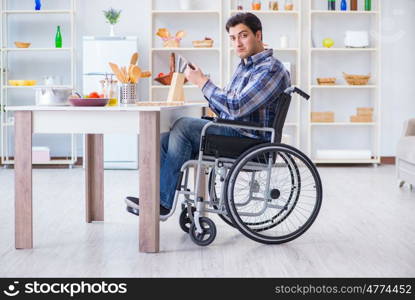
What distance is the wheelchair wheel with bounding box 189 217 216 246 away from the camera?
323cm

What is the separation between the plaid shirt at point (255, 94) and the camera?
3.21 meters

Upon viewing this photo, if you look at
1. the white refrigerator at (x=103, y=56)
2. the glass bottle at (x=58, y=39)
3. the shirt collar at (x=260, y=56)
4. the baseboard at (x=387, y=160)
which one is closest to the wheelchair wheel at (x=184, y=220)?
the shirt collar at (x=260, y=56)

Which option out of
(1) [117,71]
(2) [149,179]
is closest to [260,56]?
(1) [117,71]

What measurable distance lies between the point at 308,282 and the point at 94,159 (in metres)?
1.70

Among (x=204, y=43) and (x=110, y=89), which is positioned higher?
(x=204, y=43)

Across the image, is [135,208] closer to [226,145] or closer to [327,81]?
[226,145]

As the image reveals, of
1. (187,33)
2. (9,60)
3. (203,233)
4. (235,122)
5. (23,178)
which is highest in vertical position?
(187,33)

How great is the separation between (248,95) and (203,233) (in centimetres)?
67

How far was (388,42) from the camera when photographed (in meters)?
7.61

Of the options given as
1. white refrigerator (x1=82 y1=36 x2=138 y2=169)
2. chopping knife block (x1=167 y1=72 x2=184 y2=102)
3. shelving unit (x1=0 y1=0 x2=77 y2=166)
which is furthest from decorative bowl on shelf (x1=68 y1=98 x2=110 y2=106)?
shelving unit (x1=0 y1=0 x2=77 y2=166)

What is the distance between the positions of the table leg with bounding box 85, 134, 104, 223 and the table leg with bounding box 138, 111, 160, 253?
2.81 ft

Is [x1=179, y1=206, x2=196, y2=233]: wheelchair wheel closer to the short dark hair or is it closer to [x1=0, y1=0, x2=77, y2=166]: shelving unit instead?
the short dark hair

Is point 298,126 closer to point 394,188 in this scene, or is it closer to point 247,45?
point 394,188

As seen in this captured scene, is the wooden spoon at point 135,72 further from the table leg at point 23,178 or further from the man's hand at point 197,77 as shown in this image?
the table leg at point 23,178
